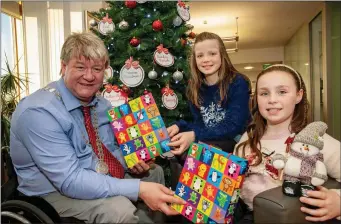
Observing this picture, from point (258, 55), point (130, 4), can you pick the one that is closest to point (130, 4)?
point (130, 4)

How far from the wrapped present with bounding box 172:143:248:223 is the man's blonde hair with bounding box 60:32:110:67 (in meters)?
0.56

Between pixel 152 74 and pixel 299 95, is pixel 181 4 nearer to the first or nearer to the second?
pixel 152 74

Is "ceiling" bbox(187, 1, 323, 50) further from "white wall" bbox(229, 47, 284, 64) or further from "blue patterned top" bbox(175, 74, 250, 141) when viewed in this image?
"blue patterned top" bbox(175, 74, 250, 141)

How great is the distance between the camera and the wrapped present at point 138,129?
1.48 m

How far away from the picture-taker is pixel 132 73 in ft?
8.29

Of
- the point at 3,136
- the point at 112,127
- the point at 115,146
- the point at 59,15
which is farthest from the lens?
the point at 59,15

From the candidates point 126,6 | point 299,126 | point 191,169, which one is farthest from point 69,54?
point 126,6

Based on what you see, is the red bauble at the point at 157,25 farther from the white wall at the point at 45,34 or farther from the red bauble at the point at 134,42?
the white wall at the point at 45,34

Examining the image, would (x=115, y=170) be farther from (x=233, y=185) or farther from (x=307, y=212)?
(x=307, y=212)

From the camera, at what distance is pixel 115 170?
1503 mm

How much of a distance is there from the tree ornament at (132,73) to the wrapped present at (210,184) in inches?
52.3

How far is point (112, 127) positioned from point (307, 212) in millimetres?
856

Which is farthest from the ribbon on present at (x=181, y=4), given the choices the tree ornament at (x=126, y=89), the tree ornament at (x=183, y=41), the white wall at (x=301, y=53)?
the white wall at (x=301, y=53)

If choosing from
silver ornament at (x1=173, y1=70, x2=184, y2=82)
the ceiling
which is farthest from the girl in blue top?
the ceiling
